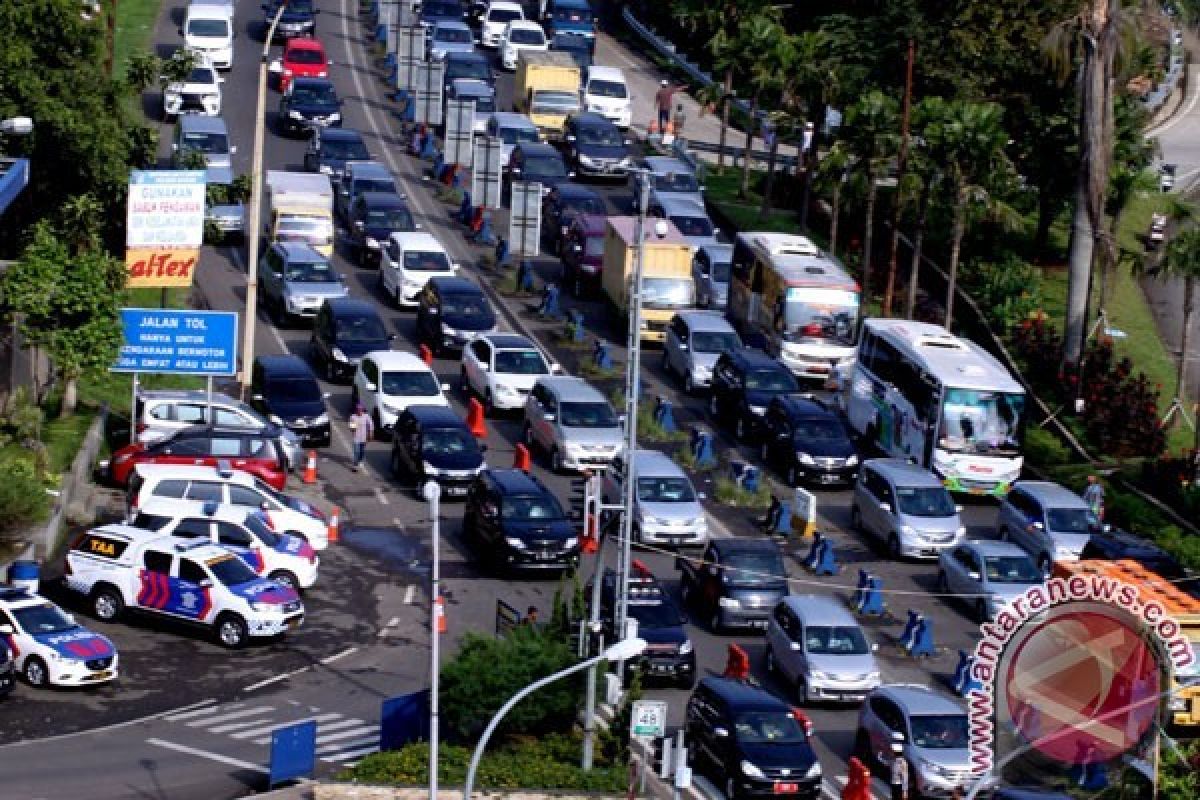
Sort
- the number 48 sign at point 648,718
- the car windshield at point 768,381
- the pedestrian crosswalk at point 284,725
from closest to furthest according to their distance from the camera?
the number 48 sign at point 648,718 → the pedestrian crosswalk at point 284,725 → the car windshield at point 768,381

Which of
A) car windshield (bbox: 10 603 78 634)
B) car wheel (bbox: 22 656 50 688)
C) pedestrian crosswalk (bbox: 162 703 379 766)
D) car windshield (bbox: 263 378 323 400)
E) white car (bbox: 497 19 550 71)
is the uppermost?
white car (bbox: 497 19 550 71)

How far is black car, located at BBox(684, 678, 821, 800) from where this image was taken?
137 ft

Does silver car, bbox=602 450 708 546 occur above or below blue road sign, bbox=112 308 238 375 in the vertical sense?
below

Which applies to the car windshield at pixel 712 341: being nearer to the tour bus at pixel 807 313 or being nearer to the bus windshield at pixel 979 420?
the tour bus at pixel 807 313

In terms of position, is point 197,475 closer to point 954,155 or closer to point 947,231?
point 954,155

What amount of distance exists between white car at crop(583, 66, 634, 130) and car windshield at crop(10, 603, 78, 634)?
1718 inches

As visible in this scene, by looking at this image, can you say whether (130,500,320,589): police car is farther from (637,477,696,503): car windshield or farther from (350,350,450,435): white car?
(350,350,450,435): white car

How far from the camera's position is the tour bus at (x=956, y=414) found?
58406 mm

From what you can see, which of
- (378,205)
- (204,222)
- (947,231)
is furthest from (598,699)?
(947,231)

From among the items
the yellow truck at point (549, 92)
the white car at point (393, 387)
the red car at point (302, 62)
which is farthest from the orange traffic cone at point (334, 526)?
the red car at point (302, 62)

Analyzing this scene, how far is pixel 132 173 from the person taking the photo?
59281 millimetres

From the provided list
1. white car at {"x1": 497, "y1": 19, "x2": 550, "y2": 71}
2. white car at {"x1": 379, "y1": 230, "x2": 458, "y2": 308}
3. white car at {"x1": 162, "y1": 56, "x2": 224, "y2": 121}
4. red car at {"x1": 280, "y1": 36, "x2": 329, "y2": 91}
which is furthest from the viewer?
white car at {"x1": 497, "y1": 19, "x2": 550, "y2": 71}

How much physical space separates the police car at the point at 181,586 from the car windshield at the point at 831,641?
975 centimetres

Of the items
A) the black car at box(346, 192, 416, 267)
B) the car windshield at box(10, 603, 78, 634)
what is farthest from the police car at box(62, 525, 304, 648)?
the black car at box(346, 192, 416, 267)
